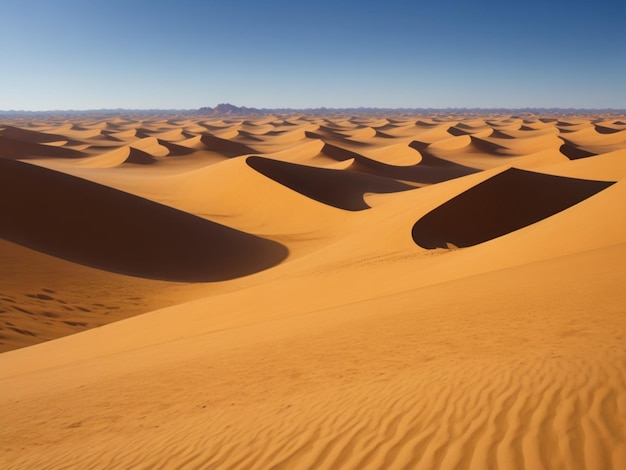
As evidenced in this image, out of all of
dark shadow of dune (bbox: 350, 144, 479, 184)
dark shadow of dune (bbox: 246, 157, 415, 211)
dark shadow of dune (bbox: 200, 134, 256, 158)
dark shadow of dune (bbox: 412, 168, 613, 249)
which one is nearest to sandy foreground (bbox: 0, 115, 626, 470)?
dark shadow of dune (bbox: 412, 168, 613, 249)

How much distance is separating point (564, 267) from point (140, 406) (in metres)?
6.39

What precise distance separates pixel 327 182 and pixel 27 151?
127 feet

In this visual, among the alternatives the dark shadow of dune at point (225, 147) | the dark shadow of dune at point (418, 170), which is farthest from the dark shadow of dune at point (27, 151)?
the dark shadow of dune at point (418, 170)

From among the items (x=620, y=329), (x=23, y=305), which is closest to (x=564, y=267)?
(x=620, y=329)

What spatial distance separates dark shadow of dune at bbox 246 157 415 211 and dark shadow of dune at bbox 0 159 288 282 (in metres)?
10.4

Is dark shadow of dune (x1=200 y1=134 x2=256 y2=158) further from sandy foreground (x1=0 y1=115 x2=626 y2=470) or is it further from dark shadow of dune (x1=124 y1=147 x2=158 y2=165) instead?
sandy foreground (x1=0 y1=115 x2=626 y2=470)

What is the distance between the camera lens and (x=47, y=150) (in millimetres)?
57375

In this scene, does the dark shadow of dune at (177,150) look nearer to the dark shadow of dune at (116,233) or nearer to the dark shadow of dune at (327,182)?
Answer: the dark shadow of dune at (327,182)

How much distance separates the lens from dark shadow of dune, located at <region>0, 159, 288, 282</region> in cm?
1606

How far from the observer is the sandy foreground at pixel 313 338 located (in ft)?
12.0

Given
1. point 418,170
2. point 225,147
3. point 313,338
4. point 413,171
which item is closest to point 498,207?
point 313,338

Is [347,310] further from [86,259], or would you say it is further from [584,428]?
[86,259]

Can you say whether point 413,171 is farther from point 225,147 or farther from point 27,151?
point 27,151

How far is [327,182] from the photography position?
33562mm
